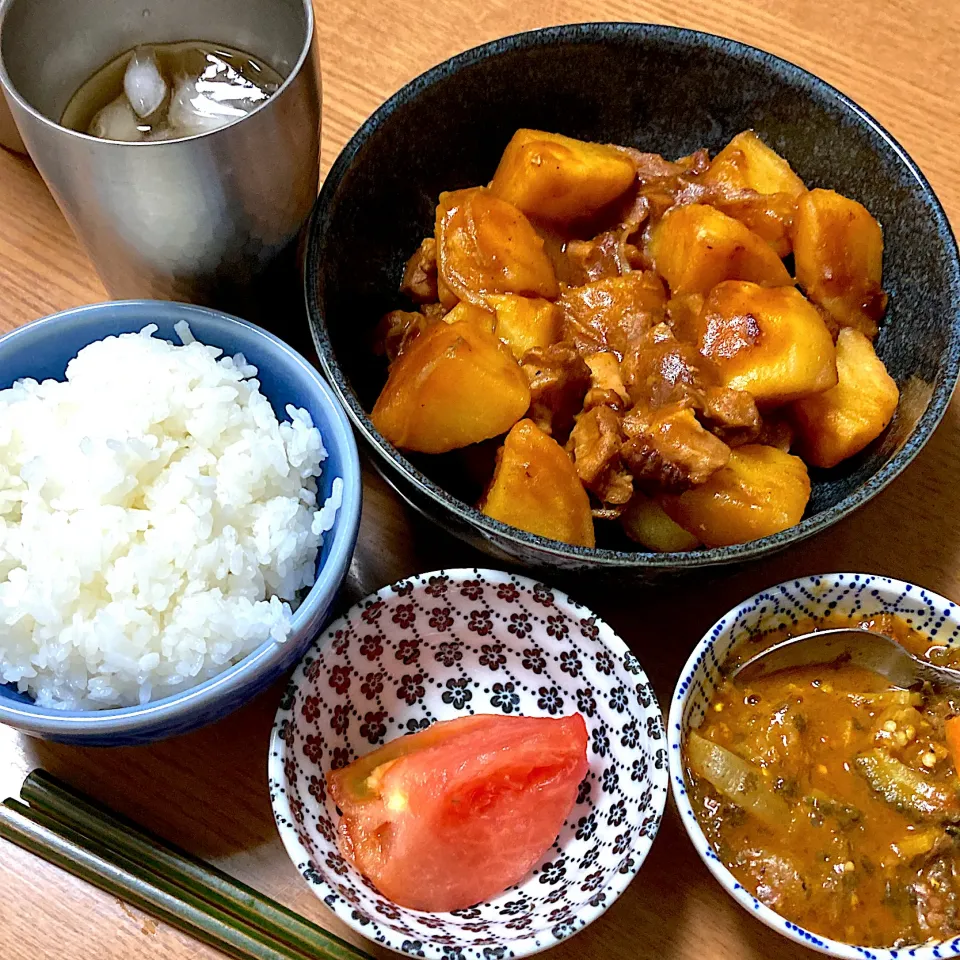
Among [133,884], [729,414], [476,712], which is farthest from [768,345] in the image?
[133,884]

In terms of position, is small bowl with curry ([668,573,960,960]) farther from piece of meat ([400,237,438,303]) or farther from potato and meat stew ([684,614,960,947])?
piece of meat ([400,237,438,303])

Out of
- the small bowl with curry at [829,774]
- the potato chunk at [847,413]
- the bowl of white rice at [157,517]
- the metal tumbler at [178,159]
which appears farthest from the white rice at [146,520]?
the potato chunk at [847,413]

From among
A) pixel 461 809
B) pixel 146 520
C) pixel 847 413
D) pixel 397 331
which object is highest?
pixel 847 413

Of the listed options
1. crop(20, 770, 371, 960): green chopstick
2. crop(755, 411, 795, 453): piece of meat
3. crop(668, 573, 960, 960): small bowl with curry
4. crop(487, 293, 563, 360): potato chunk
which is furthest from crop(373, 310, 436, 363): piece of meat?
crop(20, 770, 371, 960): green chopstick

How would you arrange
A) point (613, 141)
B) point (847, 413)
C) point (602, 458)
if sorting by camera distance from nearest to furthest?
point (602, 458), point (847, 413), point (613, 141)

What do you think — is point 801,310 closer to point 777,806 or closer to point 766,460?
point 766,460

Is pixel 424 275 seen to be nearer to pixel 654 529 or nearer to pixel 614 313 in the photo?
pixel 614 313

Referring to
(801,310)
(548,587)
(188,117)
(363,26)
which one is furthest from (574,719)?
(363,26)
